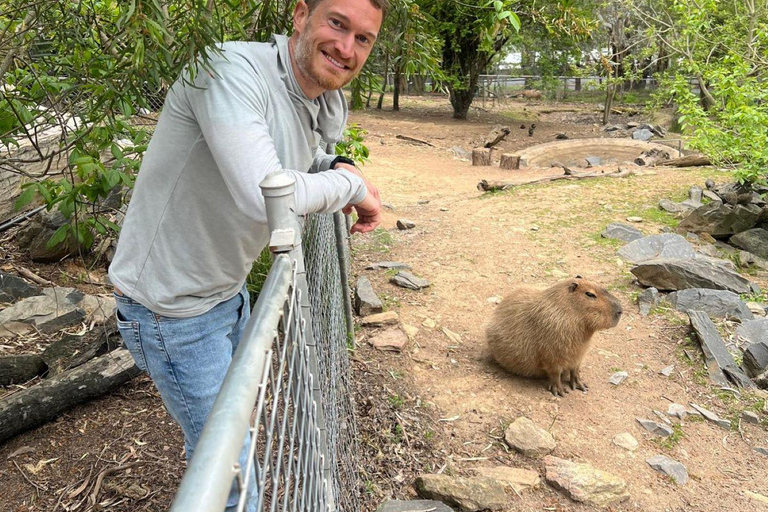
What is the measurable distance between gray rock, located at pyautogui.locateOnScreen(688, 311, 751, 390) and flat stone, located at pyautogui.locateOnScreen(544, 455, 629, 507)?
167 centimetres

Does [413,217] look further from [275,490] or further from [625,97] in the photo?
[625,97]

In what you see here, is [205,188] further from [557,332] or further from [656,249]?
[656,249]

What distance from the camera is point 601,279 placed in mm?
6195

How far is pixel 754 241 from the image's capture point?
24.3ft

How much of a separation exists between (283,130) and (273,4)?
1.07 m

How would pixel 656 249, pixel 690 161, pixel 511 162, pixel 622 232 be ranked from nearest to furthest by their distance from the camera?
pixel 656 249, pixel 622 232, pixel 690 161, pixel 511 162

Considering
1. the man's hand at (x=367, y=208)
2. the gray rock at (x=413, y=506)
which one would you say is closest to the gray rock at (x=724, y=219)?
the gray rock at (x=413, y=506)

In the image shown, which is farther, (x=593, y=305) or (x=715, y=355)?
(x=715, y=355)

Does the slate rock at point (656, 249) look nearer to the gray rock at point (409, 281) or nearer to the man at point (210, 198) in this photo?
the gray rock at point (409, 281)

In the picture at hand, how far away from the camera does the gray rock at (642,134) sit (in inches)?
715

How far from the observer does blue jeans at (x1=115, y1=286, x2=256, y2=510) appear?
1.81m

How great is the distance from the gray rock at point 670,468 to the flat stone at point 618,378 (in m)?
0.87

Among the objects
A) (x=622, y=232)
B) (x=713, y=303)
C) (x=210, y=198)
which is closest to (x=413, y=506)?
(x=210, y=198)

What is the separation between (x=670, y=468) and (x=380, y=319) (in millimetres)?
2298
